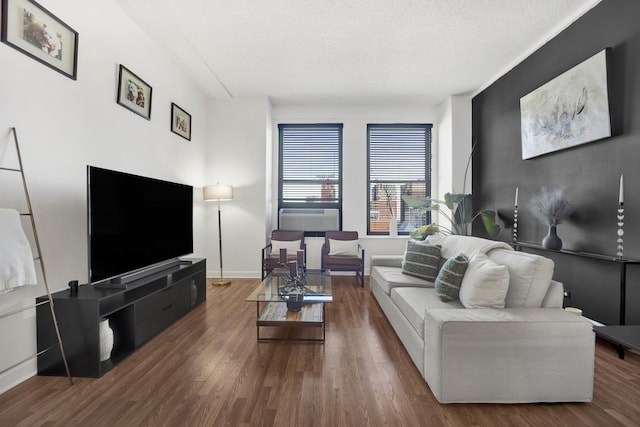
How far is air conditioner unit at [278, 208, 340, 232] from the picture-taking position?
5652 millimetres

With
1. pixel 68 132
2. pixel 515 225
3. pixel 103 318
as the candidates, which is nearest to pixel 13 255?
pixel 103 318

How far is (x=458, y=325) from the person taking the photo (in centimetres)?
179

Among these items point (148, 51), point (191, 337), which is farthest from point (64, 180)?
point (148, 51)

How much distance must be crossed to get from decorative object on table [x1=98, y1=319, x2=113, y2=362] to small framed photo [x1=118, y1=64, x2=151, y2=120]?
2.05 metres

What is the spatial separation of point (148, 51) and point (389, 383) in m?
4.04

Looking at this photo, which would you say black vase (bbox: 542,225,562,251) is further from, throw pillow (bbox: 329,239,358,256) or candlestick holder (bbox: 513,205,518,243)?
throw pillow (bbox: 329,239,358,256)

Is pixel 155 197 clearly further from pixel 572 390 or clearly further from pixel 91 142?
pixel 572 390

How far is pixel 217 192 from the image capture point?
15.8 ft

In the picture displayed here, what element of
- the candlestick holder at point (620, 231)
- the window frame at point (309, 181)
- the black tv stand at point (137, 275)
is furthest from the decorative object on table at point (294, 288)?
the candlestick holder at point (620, 231)

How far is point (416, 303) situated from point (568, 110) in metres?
2.50

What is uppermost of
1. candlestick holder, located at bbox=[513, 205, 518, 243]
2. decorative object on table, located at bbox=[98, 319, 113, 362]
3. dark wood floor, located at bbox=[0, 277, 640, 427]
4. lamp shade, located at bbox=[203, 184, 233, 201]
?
lamp shade, located at bbox=[203, 184, 233, 201]

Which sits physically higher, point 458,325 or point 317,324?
point 458,325

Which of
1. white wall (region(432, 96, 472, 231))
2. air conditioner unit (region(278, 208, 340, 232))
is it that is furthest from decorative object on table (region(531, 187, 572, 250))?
air conditioner unit (region(278, 208, 340, 232))

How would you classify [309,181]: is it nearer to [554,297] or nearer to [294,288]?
[294,288]
